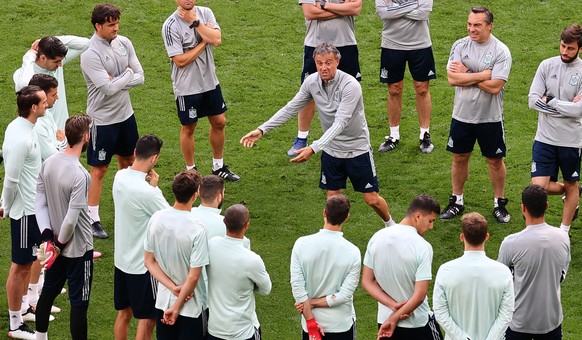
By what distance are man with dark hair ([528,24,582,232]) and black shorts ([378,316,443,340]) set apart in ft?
9.54

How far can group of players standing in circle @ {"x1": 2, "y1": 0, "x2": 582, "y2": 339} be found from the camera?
23.3 ft

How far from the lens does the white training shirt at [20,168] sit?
829 cm

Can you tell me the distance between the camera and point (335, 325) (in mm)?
7215

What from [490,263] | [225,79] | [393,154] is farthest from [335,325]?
[225,79]

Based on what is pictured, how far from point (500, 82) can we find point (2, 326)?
5217 millimetres

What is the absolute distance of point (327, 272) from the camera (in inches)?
279

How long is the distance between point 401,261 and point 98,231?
4.41 m

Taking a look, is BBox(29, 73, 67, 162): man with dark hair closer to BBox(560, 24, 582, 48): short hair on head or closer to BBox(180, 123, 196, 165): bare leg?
BBox(180, 123, 196, 165): bare leg

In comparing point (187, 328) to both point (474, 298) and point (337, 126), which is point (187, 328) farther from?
point (337, 126)

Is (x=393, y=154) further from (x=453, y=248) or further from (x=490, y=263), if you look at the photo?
(x=490, y=263)

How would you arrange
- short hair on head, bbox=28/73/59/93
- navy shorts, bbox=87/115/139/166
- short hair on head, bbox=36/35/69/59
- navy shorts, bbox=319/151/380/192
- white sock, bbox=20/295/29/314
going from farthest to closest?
navy shorts, bbox=87/115/139/166 < navy shorts, bbox=319/151/380/192 < short hair on head, bbox=36/35/69/59 < white sock, bbox=20/295/29/314 < short hair on head, bbox=28/73/59/93

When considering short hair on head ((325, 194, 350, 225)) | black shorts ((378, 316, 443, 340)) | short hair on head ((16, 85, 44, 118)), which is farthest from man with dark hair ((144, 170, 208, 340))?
short hair on head ((16, 85, 44, 118))

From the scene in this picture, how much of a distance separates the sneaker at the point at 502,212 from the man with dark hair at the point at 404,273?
3.52 m

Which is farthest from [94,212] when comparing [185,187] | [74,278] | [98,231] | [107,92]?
[185,187]
